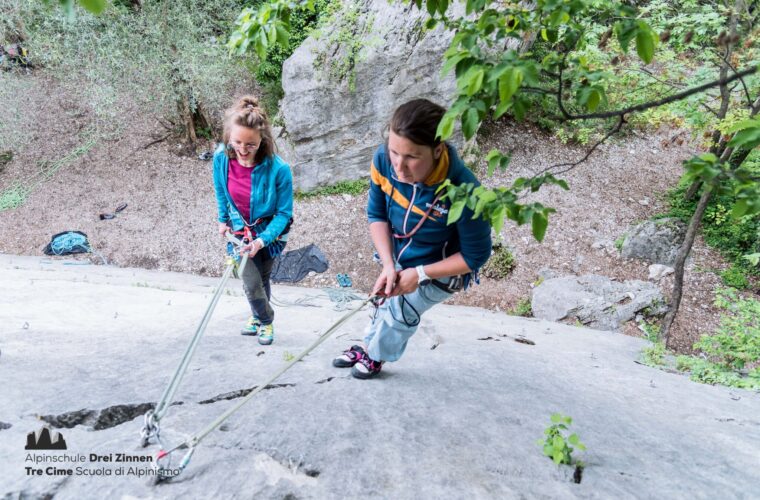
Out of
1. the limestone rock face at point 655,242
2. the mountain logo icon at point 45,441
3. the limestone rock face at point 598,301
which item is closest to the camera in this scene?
the mountain logo icon at point 45,441

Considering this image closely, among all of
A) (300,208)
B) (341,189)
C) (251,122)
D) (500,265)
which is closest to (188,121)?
(300,208)

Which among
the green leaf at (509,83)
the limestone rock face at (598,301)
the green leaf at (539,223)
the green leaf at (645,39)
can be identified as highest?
the green leaf at (645,39)

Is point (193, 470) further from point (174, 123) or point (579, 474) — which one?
point (174, 123)

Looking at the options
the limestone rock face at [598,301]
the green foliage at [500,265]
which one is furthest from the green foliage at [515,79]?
the green foliage at [500,265]

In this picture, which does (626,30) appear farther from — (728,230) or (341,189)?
(728,230)

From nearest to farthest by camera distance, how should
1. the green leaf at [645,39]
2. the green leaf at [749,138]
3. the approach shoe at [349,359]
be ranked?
the green leaf at [749,138] → the green leaf at [645,39] → the approach shoe at [349,359]

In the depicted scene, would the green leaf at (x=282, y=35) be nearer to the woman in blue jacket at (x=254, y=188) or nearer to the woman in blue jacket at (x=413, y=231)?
the woman in blue jacket at (x=413, y=231)

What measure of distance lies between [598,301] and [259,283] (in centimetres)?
605

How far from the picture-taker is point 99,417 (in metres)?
2.20

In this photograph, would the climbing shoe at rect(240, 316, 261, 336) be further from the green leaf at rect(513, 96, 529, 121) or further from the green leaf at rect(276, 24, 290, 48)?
the green leaf at rect(513, 96, 529, 121)

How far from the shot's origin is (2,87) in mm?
10844

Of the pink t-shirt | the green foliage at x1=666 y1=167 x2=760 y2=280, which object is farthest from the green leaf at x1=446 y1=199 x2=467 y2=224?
the green foliage at x1=666 y1=167 x2=760 y2=280

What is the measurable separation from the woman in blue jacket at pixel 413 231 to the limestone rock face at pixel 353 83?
25.6ft

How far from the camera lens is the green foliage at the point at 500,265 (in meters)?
9.00
